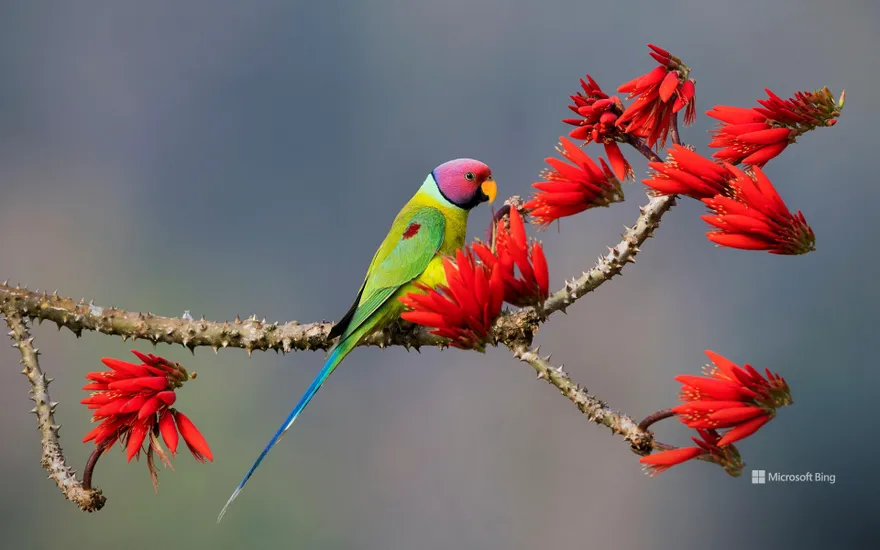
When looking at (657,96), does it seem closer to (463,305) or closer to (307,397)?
(463,305)

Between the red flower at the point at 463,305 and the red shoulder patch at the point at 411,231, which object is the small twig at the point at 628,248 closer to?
the red flower at the point at 463,305

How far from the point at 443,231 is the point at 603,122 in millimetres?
839

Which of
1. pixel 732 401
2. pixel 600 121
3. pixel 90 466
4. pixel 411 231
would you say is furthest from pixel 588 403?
pixel 90 466

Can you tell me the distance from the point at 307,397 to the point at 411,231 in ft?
2.12

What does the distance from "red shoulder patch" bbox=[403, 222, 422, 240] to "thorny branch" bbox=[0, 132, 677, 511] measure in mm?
248

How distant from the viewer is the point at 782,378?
1.28 m

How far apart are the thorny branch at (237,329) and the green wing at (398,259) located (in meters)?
0.10

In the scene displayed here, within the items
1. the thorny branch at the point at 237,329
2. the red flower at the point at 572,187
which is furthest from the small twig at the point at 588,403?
the red flower at the point at 572,187

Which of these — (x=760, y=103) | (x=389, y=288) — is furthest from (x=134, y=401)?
(x=760, y=103)

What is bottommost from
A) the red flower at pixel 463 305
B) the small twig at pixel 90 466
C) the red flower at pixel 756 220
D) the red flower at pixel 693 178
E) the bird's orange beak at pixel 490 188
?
the small twig at pixel 90 466

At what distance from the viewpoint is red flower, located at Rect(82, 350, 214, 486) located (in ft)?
5.23

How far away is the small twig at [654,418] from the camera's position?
1.34 metres

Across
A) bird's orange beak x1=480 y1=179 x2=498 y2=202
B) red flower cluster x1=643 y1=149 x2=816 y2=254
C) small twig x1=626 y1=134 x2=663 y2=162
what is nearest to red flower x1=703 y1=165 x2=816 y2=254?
red flower cluster x1=643 y1=149 x2=816 y2=254

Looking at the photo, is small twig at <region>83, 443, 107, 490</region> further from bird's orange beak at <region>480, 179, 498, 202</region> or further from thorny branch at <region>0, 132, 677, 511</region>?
bird's orange beak at <region>480, 179, 498, 202</region>
